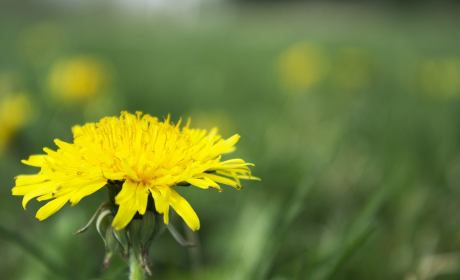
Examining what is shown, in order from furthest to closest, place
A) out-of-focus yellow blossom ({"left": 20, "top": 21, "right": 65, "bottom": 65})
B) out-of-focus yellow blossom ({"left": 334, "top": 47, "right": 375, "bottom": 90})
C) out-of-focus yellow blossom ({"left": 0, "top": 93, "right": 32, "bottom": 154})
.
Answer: out-of-focus yellow blossom ({"left": 20, "top": 21, "right": 65, "bottom": 65}), out-of-focus yellow blossom ({"left": 334, "top": 47, "right": 375, "bottom": 90}), out-of-focus yellow blossom ({"left": 0, "top": 93, "right": 32, "bottom": 154})

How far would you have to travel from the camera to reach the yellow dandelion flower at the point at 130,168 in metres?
0.75

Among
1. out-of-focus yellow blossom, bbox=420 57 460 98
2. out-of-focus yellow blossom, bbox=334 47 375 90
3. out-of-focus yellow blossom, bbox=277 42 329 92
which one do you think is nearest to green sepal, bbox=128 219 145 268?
out-of-focus yellow blossom, bbox=277 42 329 92

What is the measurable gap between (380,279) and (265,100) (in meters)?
2.81

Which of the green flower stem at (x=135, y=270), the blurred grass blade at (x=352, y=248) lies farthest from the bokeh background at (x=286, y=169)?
the green flower stem at (x=135, y=270)

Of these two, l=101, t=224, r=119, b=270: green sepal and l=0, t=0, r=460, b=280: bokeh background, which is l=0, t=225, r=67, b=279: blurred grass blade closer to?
l=0, t=0, r=460, b=280: bokeh background

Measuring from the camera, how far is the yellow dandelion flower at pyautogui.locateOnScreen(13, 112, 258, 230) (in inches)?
29.4

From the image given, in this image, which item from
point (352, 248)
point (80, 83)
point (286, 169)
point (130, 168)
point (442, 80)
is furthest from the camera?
point (442, 80)

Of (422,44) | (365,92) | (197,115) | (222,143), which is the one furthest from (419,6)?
(222,143)

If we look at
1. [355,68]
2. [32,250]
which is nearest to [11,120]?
[32,250]

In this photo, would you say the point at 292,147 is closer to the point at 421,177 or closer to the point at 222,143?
the point at 421,177

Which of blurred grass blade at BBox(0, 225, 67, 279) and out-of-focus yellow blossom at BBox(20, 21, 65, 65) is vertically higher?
blurred grass blade at BBox(0, 225, 67, 279)

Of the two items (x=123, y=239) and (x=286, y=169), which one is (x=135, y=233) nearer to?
(x=123, y=239)

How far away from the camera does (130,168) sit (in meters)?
0.77

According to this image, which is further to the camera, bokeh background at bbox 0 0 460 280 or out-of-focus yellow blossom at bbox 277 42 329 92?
out-of-focus yellow blossom at bbox 277 42 329 92
